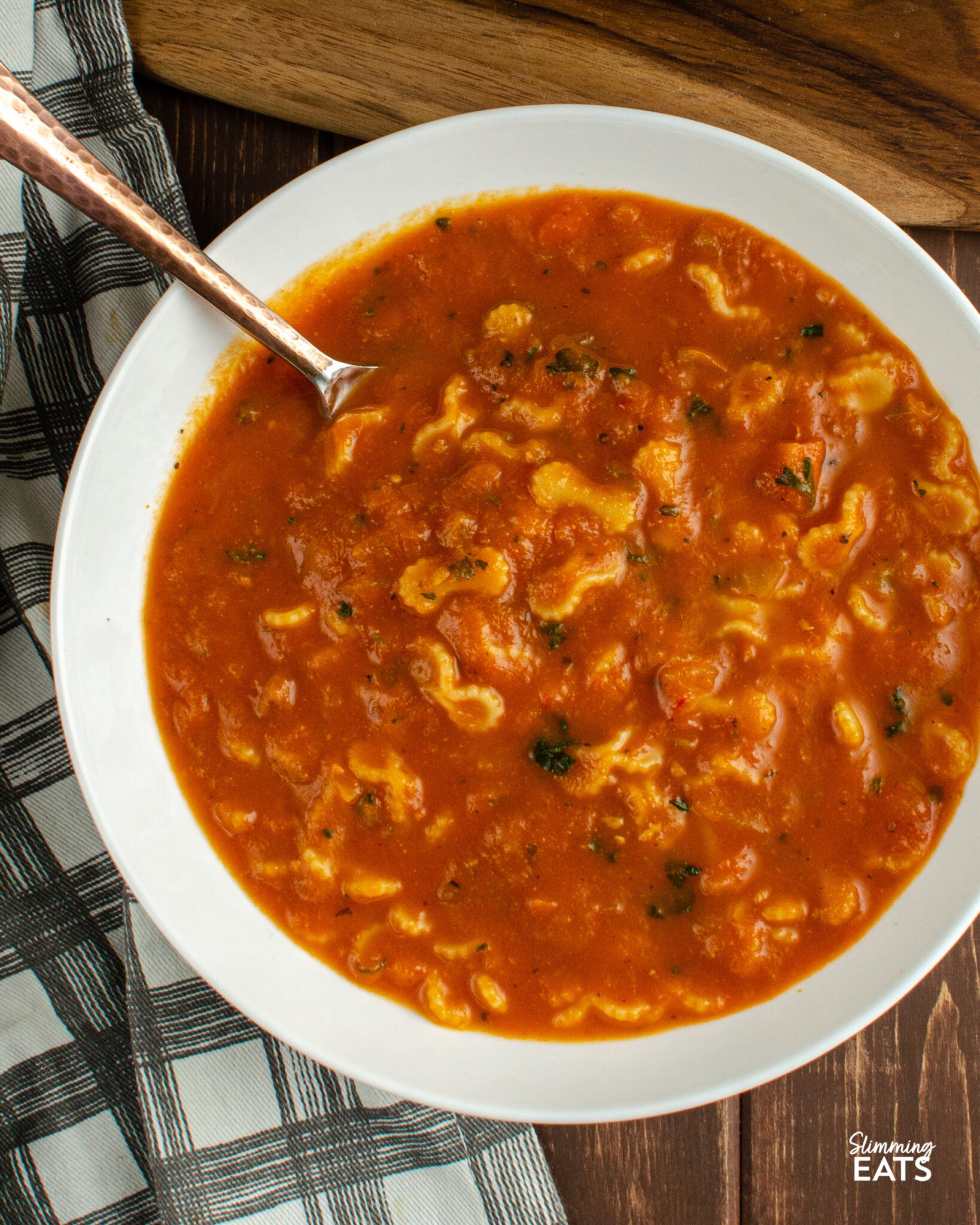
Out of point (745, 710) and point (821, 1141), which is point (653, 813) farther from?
point (821, 1141)

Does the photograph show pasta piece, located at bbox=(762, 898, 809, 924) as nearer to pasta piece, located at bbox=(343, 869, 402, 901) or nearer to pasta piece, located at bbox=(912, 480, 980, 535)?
pasta piece, located at bbox=(343, 869, 402, 901)

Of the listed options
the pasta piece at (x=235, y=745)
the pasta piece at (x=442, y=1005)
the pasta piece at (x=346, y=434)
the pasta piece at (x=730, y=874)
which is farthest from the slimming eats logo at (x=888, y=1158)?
the pasta piece at (x=346, y=434)

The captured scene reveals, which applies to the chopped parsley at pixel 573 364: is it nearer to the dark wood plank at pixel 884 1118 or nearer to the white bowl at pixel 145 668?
the white bowl at pixel 145 668

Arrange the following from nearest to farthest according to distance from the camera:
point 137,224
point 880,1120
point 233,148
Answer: point 137,224 < point 233,148 < point 880,1120

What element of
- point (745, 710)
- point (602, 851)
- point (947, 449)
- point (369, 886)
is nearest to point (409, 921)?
point (369, 886)

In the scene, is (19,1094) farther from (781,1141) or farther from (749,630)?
(749,630)
